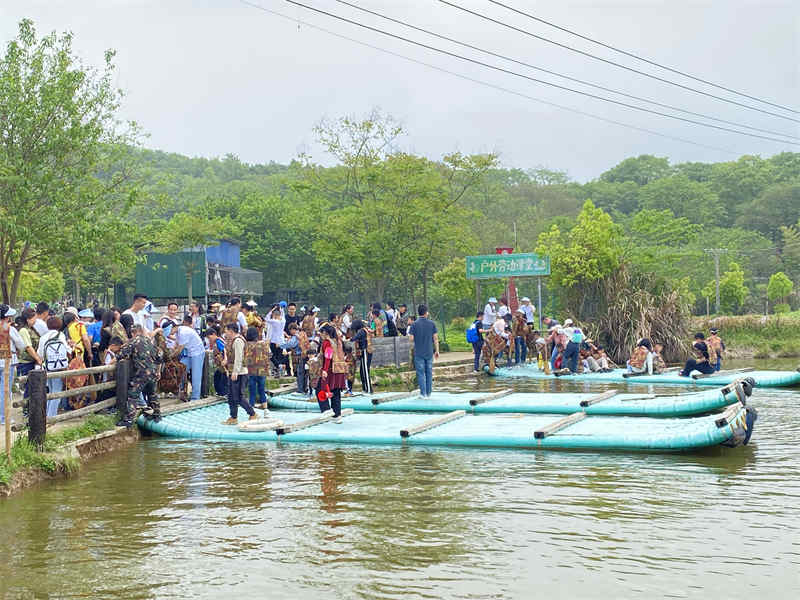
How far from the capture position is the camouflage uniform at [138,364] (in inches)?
528

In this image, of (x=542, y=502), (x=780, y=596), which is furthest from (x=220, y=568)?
(x=780, y=596)

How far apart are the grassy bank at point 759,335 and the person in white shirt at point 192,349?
75.5ft

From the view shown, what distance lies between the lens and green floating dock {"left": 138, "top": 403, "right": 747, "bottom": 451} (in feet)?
38.7

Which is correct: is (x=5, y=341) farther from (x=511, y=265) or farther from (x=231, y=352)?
(x=511, y=265)

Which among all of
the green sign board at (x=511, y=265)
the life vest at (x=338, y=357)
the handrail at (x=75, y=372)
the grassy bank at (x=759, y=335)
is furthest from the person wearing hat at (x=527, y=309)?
the handrail at (x=75, y=372)

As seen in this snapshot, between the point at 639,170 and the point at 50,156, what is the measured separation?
3065 inches

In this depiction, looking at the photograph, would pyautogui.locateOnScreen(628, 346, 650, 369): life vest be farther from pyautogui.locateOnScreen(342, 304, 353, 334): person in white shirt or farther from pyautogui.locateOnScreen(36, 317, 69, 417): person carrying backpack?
pyautogui.locateOnScreen(36, 317, 69, 417): person carrying backpack

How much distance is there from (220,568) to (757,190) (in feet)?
257

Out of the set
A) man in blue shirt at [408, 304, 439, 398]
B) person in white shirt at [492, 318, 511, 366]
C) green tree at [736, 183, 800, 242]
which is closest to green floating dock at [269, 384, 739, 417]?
man in blue shirt at [408, 304, 439, 398]

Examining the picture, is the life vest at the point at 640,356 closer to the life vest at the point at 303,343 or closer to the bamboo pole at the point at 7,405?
the life vest at the point at 303,343

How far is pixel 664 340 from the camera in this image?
98.2 ft

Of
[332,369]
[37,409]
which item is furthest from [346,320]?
[37,409]

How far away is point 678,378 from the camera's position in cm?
2109

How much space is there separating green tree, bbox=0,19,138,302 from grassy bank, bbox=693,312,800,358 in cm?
2279
